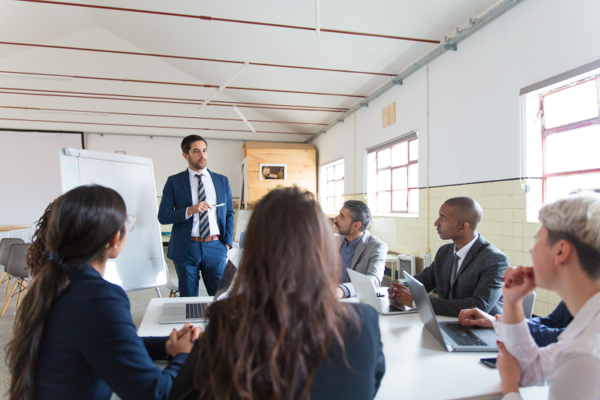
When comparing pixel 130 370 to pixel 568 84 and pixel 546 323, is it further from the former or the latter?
pixel 568 84

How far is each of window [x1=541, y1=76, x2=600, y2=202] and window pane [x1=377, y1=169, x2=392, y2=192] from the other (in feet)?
9.69

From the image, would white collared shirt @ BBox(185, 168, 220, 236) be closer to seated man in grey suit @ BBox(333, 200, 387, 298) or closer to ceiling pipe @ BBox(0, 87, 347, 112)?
seated man in grey suit @ BBox(333, 200, 387, 298)

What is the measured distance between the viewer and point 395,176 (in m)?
5.88

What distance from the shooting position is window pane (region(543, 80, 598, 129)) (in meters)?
2.79

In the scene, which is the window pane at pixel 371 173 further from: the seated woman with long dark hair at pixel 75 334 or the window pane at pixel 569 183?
the seated woman with long dark hair at pixel 75 334

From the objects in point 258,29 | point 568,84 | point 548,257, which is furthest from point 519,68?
point 258,29

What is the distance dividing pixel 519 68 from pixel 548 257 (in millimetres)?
2950

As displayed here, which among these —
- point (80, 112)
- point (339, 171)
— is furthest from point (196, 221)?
point (80, 112)

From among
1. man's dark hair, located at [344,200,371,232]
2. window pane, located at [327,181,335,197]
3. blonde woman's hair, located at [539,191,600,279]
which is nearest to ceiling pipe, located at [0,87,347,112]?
Result: window pane, located at [327,181,335,197]

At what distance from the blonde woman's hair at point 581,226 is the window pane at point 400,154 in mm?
4673

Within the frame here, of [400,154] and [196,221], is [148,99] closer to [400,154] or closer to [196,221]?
[400,154]

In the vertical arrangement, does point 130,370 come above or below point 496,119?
below

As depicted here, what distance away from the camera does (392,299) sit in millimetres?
1988

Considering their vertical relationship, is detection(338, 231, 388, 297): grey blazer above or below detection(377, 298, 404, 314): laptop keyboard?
above
